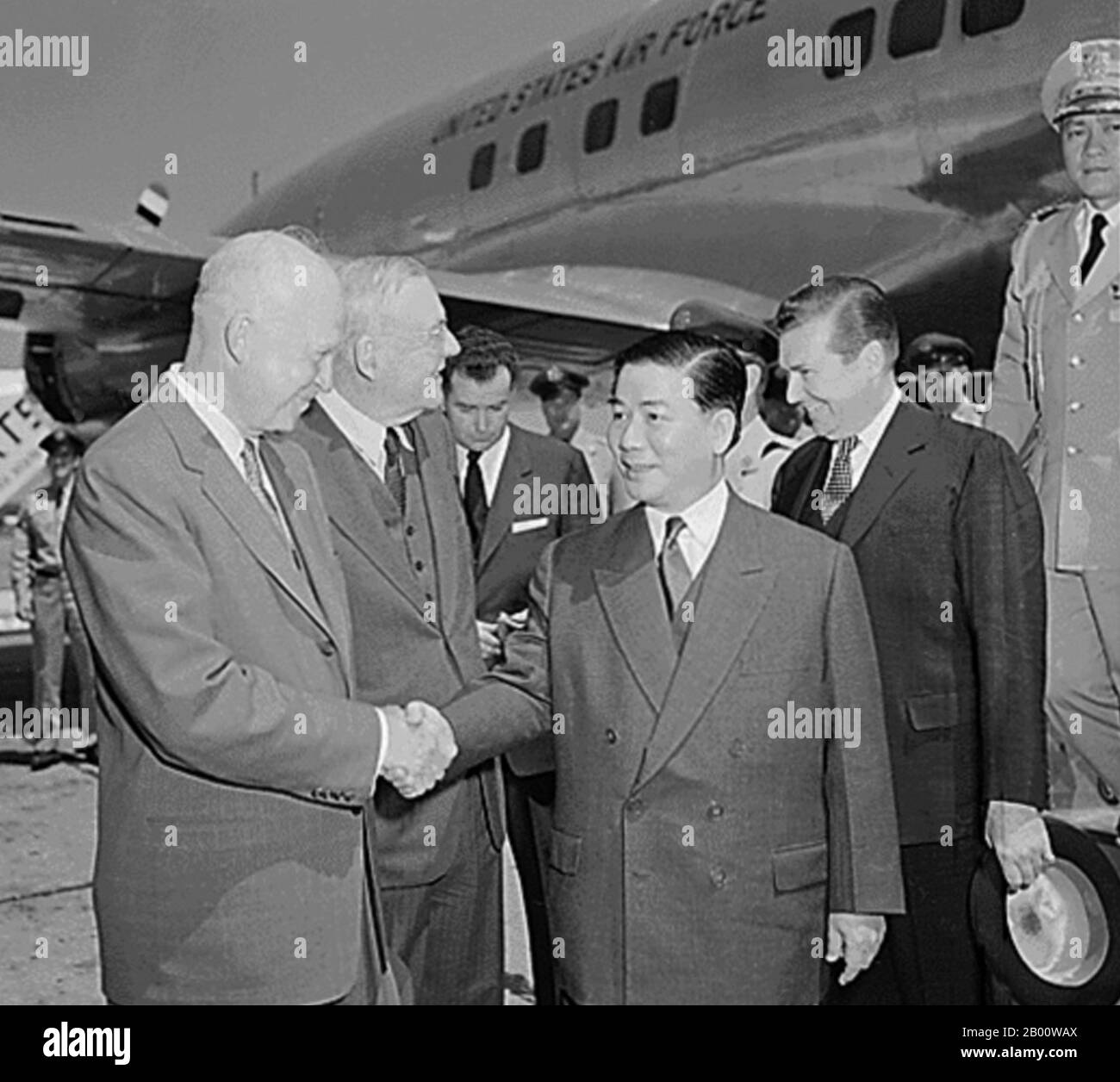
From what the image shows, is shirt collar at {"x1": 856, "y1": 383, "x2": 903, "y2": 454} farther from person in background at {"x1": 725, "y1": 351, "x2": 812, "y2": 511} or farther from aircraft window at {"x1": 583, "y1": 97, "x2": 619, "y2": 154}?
aircraft window at {"x1": 583, "y1": 97, "x2": 619, "y2": 154}

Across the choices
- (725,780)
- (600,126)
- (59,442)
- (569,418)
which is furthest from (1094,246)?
(59,442)

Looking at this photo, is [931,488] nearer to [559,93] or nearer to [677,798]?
[677,798]

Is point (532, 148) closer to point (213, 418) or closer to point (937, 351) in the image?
point (937, 351)

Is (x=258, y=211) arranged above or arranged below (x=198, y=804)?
above

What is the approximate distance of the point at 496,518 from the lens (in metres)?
1.97

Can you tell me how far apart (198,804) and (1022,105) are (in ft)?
8.31

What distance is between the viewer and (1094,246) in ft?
6.01

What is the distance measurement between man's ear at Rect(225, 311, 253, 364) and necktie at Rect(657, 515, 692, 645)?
427 mm

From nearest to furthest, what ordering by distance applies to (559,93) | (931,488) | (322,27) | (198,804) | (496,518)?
(198,804) < (931,488) < (496,518) < (322,27) < (559,93)

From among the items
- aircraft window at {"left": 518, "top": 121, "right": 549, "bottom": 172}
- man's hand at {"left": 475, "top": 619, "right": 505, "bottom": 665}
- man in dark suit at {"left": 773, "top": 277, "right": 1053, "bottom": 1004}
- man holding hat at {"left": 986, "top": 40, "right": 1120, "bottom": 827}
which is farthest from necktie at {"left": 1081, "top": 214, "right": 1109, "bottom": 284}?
aircraft window at {"left": 518, "top": 121, "right": 549, "bottom": 172}

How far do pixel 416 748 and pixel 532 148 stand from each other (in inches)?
131
